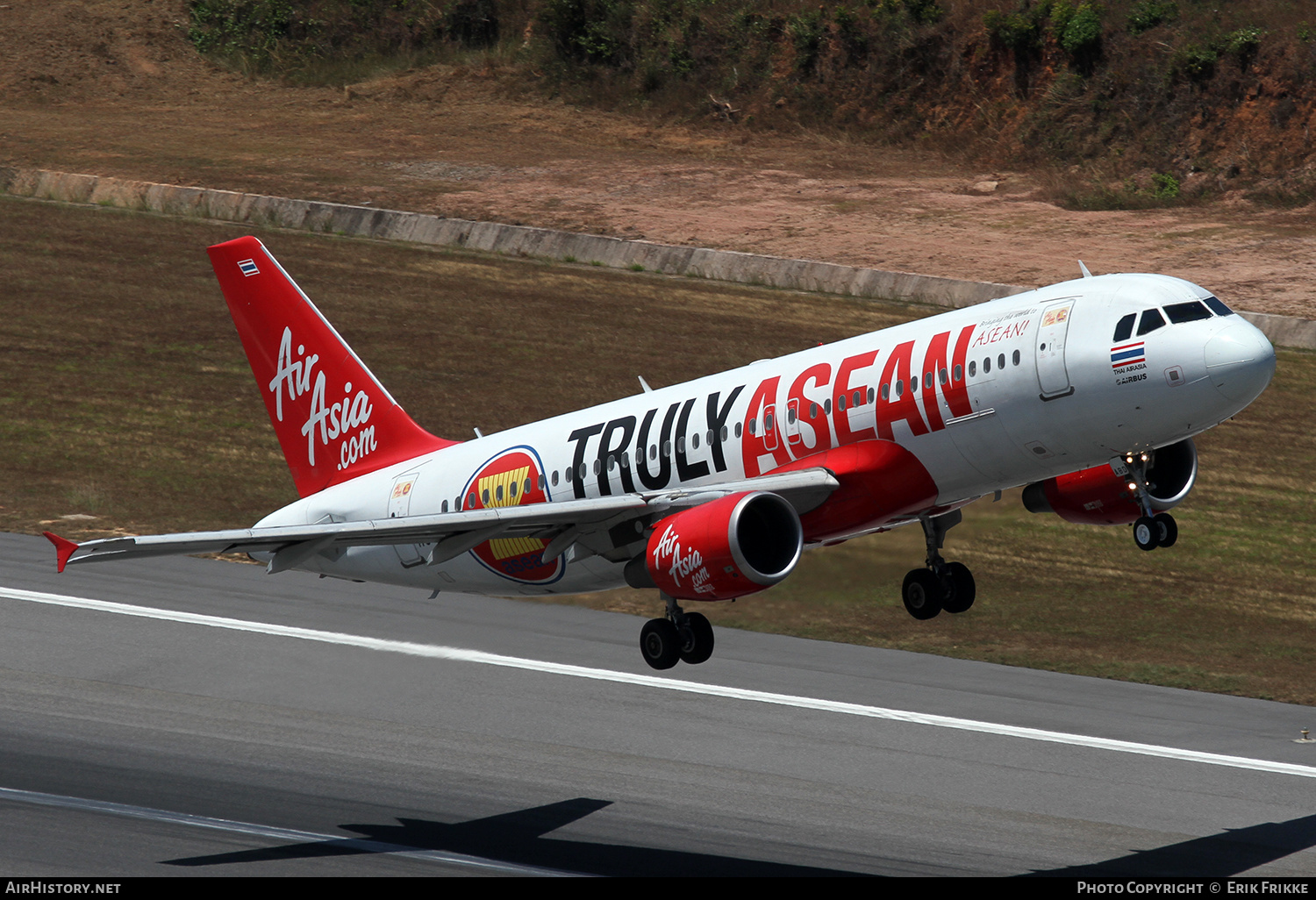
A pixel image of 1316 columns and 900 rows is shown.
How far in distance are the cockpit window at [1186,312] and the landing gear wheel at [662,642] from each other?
36.4ft

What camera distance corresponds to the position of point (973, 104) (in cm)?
8775

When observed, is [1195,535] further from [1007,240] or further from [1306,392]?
[1007,240]

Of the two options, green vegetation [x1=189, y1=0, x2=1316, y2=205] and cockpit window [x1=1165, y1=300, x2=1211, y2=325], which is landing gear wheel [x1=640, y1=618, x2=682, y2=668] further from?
green vegetation [x1=189, y1=0, x2=1316, y2=205]

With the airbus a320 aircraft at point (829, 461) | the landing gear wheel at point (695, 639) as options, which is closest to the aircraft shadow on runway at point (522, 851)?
the landing gear wheel at point (695, 639)

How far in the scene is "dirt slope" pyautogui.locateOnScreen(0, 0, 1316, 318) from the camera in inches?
2948

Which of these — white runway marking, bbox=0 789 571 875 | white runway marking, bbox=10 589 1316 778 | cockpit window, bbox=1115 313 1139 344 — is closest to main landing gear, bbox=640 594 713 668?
white runway marking, bbox=0 789 571 875

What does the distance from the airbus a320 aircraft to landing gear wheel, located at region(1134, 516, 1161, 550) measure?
0.05 m

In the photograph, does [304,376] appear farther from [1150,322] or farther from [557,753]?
[1150,322]

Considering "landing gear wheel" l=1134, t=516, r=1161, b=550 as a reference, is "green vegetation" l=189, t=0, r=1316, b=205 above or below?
above

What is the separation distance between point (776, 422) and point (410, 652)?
16.2 metres

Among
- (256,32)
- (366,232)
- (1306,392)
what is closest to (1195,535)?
(1306,392)

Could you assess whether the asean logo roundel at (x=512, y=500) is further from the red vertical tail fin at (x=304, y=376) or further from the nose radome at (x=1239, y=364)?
the nose radome at (x=1239, y=364)

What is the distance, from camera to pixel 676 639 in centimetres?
3262

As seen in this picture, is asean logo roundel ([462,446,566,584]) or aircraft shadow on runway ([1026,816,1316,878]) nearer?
aircraft shadow on runway ([1026,816,1316,878])
